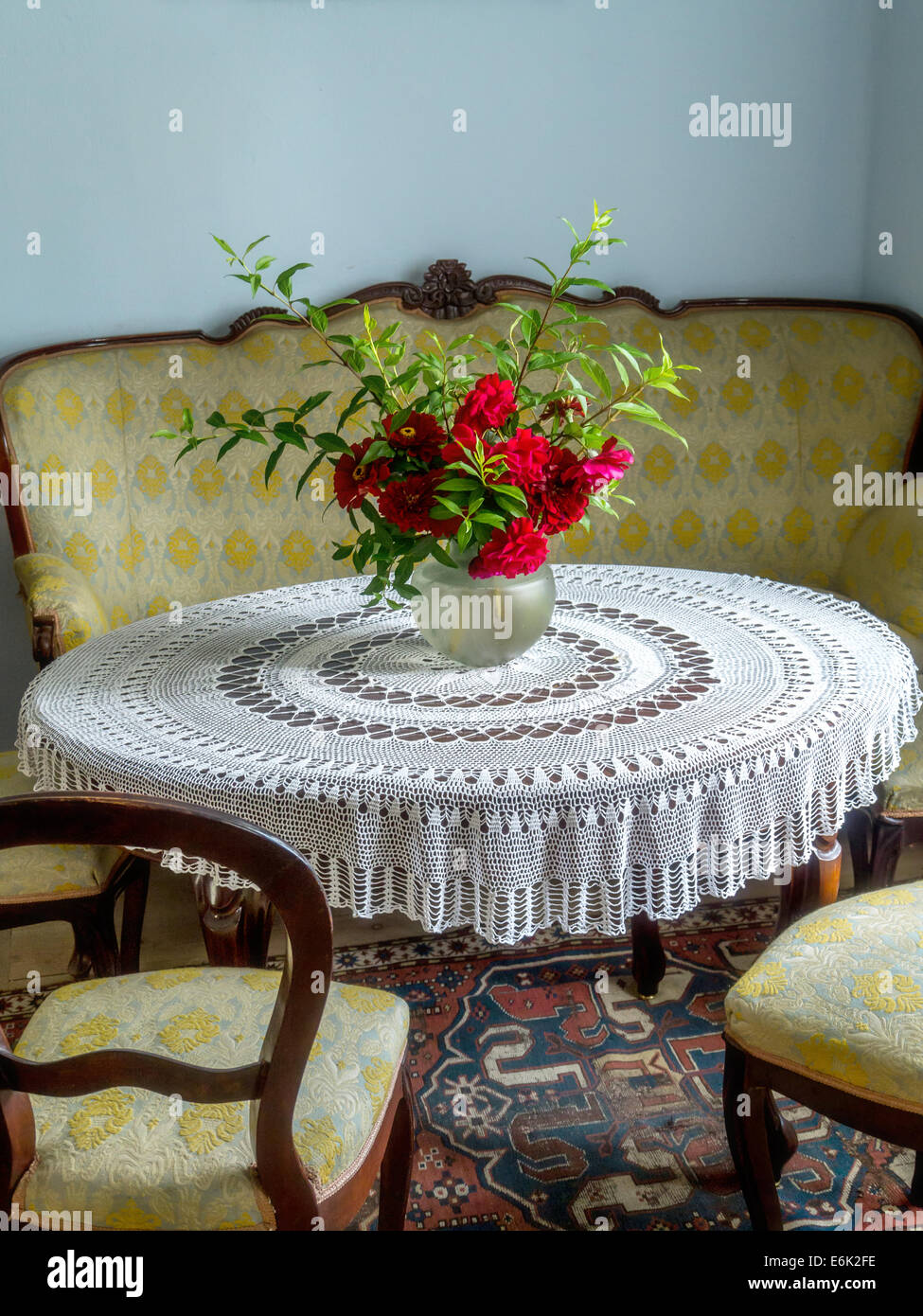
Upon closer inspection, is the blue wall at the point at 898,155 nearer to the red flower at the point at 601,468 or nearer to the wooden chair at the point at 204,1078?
the red flower at the point at 601,468

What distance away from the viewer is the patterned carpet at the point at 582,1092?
159cm

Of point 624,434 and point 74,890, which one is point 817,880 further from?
point 624,434

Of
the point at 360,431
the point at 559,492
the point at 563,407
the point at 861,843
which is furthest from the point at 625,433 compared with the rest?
the point at 559,492

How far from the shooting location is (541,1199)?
1.61 meters

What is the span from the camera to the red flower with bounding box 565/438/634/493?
1.47 m

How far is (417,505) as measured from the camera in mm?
1475

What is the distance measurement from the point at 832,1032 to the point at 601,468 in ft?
2.46

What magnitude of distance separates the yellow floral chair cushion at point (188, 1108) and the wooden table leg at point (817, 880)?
70 cm

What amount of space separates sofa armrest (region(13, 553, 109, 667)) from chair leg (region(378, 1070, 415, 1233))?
120 cm

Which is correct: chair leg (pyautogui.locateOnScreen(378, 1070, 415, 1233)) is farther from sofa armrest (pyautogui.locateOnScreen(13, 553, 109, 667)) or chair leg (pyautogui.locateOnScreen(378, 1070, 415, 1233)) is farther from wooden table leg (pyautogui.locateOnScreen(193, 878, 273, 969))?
sofa armrest (pyautogui.locateOnScreen(13, 553, 109, 667))

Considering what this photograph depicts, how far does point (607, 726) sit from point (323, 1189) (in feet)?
2.11

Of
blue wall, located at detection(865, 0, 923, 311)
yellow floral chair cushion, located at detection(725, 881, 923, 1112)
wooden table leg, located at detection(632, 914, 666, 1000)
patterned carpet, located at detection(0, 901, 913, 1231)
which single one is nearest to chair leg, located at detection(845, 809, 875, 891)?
patterned carpet, located at detection(0, 901, 913, 1231)
